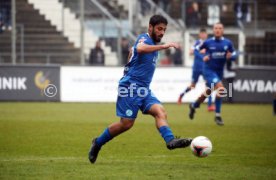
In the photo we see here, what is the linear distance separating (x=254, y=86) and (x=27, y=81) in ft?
29.0

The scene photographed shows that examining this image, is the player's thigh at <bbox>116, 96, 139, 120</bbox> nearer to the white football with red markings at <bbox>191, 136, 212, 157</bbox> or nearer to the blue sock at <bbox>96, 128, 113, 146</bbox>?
the blue sock at <bbox>96, 128, 113, 146</bbox>

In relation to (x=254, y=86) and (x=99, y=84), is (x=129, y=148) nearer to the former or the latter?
(x=99, y=84)

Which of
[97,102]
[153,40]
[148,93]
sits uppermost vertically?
[153,40]

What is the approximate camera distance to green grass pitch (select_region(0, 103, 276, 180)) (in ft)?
→ 31.8

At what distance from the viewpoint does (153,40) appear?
1044 centimetres

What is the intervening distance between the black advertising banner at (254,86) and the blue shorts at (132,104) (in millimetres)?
16602

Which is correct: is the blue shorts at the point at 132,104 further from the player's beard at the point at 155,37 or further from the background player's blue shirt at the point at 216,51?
the background player's blue shirt at the point at 216,51

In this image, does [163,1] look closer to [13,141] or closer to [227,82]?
[227,82]

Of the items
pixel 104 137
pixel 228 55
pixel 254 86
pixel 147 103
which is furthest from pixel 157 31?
pixel 254 86

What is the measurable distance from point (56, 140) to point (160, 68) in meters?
12.6

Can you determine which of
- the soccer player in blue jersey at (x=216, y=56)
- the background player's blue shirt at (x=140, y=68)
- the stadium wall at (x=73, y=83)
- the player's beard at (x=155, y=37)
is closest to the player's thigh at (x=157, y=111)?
the background player's blue shirt at (x=140, y=68)

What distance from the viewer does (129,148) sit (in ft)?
41.6

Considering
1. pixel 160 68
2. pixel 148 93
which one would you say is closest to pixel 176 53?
pixel 160 68

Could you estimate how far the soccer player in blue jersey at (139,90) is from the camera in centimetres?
1027
